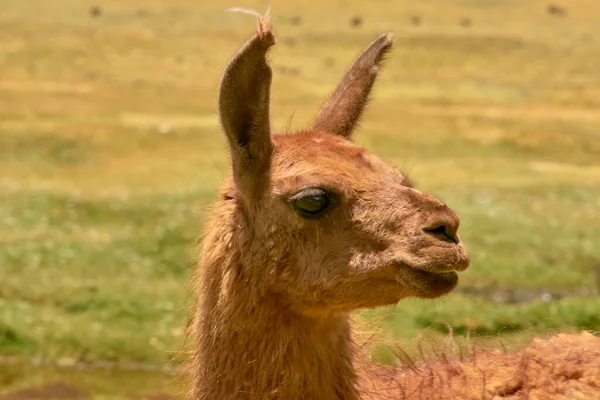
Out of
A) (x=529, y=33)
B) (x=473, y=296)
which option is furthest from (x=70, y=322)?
(x=529, y=33)

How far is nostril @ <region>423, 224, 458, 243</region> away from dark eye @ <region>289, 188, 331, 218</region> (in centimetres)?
70

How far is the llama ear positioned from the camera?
7609 millimetres

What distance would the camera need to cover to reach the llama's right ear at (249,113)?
21.1ft

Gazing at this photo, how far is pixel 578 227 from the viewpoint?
1064 inches

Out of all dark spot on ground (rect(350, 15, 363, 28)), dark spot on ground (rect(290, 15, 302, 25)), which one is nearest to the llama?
dark spot on ground (rect(350, 15, 363, 28))

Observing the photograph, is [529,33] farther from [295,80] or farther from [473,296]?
[473,296]

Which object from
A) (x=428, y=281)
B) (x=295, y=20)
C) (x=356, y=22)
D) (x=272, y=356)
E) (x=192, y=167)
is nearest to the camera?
(x=428, y=281)

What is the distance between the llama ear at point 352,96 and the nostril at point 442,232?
1.49m

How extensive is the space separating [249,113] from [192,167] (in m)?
30.5

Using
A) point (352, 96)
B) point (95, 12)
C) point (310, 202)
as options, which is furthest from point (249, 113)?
point (95, 12)

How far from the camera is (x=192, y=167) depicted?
1454 inches

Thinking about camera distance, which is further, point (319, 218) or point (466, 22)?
point (466, 22)

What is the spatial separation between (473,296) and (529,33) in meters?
69.1

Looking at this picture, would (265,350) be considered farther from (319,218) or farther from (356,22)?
(356,22)
